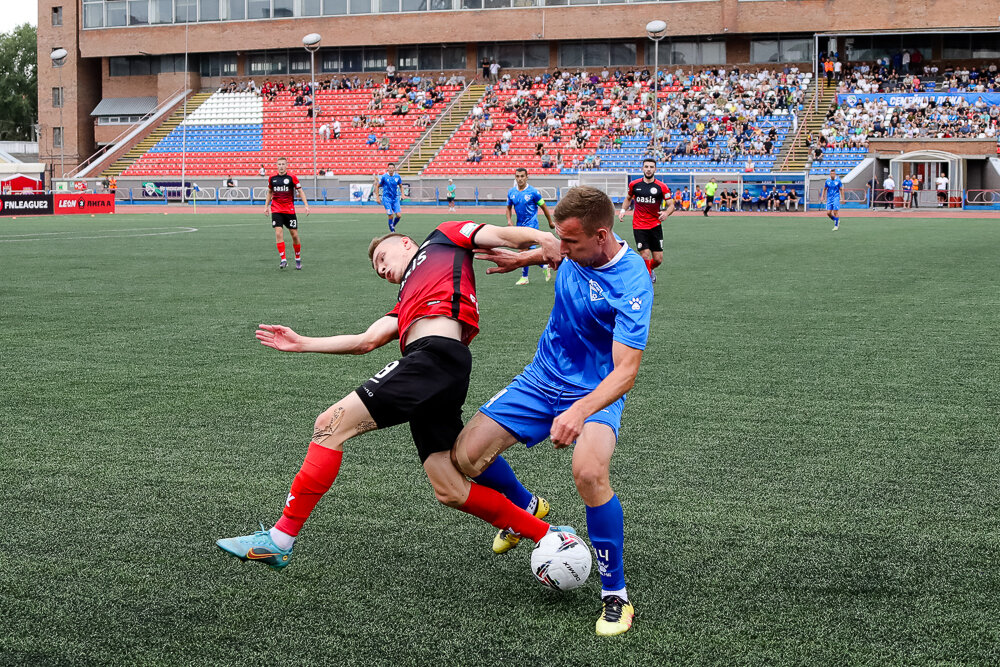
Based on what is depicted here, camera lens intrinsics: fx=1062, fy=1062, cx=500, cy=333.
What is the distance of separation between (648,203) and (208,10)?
60.1 m

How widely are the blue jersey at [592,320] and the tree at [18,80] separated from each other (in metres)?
107

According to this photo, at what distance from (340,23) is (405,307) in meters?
66.4

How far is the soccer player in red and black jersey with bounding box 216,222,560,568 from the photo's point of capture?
4617 millimetres

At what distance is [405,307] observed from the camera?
15.8 feet

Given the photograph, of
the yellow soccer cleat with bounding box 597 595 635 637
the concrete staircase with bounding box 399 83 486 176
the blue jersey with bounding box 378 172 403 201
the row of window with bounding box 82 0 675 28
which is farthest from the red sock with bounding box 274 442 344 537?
the row of window with bounding box 82 0 675 28

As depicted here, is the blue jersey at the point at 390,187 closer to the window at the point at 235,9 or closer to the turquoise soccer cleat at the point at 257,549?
the turquoise soccer cleat at the point at 257,549

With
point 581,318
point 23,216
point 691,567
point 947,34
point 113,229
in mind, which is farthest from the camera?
point 947,34

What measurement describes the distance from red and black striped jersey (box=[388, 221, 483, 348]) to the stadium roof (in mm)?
72387

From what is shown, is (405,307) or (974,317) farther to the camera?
(974,317)

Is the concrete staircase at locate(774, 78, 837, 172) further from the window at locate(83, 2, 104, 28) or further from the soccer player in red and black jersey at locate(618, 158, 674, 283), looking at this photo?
the window at locate(83, 2, 104, 28)

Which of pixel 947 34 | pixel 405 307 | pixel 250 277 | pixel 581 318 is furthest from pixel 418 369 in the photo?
pixel 947 34

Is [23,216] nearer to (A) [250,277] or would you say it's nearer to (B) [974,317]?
(A) [250,277]

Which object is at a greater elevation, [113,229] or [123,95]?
[123,95]

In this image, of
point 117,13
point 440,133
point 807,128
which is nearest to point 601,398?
point 807,128
